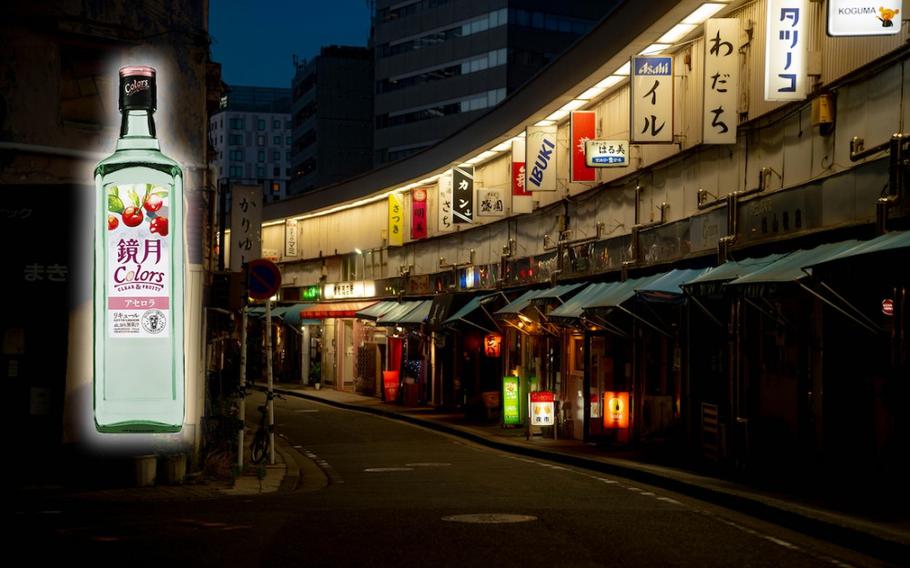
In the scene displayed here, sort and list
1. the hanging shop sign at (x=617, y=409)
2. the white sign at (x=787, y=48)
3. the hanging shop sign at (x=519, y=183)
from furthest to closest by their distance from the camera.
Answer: the hanging shop sign at (x=519, y=183) < the hanging shop sign at (x=617, y=409) < the white sign at (x=787, y=48)

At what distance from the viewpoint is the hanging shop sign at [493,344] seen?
34.7 meters

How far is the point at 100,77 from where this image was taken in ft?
53.5

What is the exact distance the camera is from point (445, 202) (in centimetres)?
3972

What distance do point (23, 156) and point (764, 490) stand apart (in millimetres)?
11136

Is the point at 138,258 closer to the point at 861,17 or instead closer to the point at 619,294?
the point at 861,17

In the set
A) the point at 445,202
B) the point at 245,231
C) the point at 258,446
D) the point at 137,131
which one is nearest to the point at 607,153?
the point at 245,231

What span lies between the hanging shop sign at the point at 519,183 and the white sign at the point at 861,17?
16.6 metres

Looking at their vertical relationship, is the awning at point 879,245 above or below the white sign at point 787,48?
below

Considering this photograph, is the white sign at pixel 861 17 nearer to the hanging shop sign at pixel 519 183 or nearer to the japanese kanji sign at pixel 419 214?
the hanging shop sign at pixel 519 183

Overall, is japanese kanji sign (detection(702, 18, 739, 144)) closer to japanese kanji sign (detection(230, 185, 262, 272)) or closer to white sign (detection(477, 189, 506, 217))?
japanese kanji sign (detection(230, 185, 262, 272))

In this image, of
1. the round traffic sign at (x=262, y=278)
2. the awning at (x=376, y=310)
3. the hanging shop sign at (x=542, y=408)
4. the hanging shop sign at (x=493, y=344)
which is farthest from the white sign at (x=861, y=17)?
the awning at (x=376, y=310)

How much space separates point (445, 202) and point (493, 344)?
6.82 meters

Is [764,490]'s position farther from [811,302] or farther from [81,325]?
[81,325]

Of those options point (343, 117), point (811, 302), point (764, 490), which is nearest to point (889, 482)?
point (764, 490)
